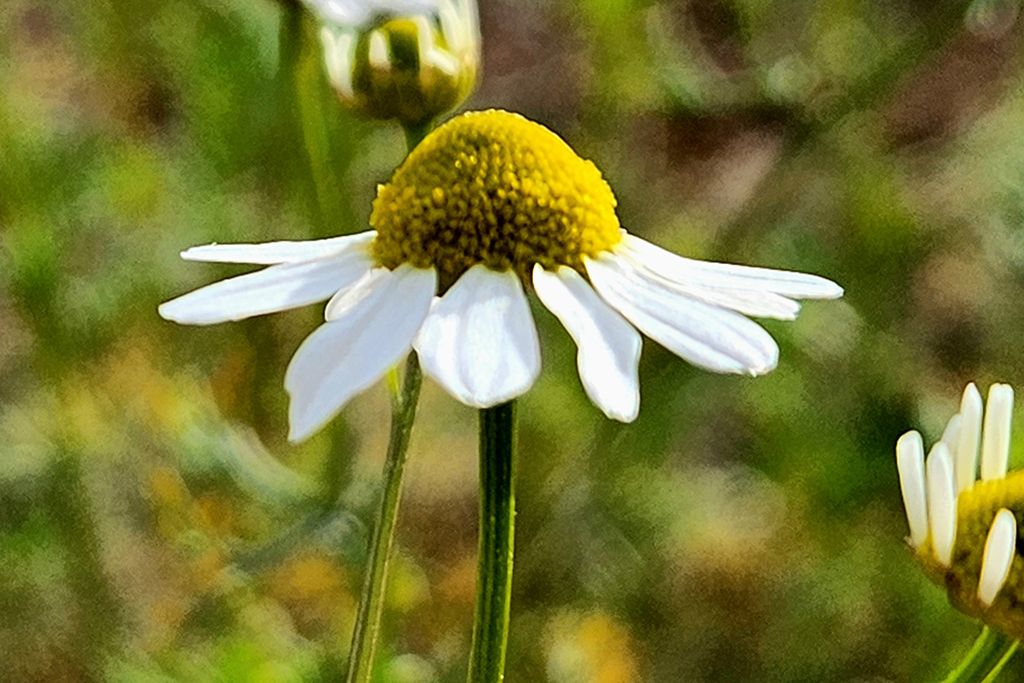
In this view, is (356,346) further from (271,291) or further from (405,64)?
(405,64)

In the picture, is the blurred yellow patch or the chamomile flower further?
the blurred yellow patch

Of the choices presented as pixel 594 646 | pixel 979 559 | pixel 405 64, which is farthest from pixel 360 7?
pixel 594 646

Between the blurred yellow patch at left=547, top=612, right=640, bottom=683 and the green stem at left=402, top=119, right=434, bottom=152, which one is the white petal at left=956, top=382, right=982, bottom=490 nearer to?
the green stem at left=402, top=119, right=434, bottom=152

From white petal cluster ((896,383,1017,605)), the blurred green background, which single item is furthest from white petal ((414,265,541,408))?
the blurred green background

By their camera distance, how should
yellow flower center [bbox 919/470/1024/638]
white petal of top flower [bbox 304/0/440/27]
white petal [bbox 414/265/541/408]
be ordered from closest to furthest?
white petal [bbox 414/265/541/408] < yellow flower center [bbox 919/470/1024/638] < white petal of top flower [bbox 304/0/440/27]

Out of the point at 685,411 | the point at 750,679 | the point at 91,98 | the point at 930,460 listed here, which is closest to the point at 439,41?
the point at 930,460

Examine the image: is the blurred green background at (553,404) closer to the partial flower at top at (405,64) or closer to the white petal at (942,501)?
the partial flower at top at (405,64)

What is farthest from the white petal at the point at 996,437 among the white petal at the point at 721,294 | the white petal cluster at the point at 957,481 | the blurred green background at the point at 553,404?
the blurred green background at the point at 553,404

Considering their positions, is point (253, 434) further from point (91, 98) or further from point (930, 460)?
point (930, 460)
